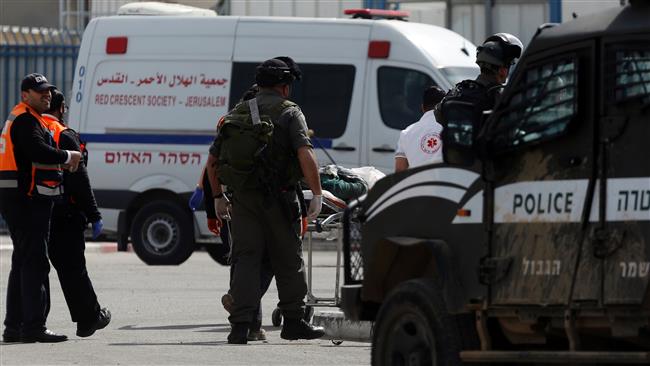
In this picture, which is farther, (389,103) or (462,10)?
(462,10)

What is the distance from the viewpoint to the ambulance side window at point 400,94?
17891mm

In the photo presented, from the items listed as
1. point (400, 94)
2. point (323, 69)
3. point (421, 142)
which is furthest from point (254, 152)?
point (323, 69)

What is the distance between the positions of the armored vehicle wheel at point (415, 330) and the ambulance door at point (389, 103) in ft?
32.3

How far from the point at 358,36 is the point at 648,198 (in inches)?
455

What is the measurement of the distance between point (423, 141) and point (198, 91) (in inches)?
293

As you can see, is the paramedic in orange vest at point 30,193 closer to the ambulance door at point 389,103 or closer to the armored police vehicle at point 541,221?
the armored police vehicle at point 541,221

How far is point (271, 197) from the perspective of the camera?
33.8 feet

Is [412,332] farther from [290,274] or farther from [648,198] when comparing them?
[290,274]

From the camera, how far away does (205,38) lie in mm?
18438

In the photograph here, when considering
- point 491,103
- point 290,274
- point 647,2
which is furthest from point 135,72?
point 647,2

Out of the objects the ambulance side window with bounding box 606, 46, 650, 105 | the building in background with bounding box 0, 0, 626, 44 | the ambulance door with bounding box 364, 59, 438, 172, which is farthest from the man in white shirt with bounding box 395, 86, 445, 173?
the building in background with bounding box 0, 0, 626, 44

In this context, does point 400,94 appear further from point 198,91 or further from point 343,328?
point 343,328

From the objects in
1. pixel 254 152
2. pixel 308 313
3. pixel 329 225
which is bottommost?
pixel 308 313

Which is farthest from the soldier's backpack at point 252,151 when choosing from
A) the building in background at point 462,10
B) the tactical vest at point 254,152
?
the building in background at point 462,10
